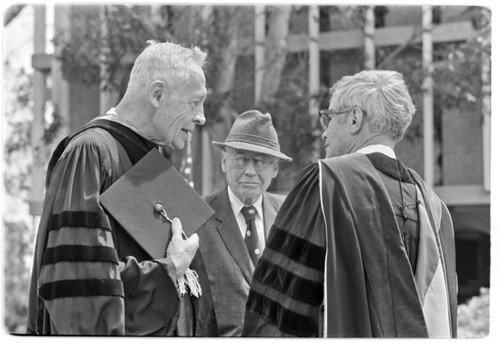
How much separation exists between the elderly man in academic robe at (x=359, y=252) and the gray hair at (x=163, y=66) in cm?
59

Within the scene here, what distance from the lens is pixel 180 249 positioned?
126 inches

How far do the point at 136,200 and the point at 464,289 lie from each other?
19.6 ft

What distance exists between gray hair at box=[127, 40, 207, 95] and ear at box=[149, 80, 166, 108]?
18 mm

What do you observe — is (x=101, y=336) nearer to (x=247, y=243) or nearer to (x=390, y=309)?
(x=390, y=309)

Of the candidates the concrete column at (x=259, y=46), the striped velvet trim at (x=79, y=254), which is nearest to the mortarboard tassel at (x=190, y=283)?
the striped velvet trim at (x=79, y=254)

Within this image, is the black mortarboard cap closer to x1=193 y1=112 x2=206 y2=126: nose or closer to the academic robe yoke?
x1=193 y1=112 x2=206 y2=126: nose

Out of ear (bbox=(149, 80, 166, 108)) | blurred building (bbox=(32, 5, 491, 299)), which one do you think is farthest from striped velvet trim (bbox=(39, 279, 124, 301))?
blurred building (bbox=(32, 5, 491, 299))

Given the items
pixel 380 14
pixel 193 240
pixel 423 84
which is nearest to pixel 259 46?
pixel 380 14

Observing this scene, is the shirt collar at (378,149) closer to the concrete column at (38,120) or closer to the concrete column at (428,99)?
the concrete column at (428,99)

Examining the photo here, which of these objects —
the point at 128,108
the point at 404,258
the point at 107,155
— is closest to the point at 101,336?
the point at 107,155

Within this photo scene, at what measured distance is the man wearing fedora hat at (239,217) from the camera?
4.17 meters

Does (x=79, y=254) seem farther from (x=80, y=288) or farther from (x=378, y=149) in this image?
(x=378, y=149)

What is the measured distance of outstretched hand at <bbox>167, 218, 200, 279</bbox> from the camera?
3.18m

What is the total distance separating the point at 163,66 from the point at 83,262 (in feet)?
2.57
